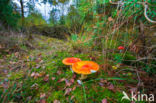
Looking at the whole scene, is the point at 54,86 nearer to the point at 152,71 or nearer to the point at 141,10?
the point at 152,71

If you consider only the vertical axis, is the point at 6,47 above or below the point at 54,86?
above

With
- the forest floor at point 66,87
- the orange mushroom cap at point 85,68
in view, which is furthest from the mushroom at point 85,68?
the forest floor at point 66,87

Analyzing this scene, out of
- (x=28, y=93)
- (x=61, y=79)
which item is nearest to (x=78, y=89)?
(x=61, y=79)

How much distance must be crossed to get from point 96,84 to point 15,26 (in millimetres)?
5657

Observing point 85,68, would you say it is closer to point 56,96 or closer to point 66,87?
point 66,87

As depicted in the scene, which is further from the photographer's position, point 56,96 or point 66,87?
point 66,87

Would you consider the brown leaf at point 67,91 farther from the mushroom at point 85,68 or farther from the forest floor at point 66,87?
the mushroom at point 85,68

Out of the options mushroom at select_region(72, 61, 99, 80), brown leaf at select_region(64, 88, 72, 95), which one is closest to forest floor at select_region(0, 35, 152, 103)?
brown leaf at select_region(64, 88, 72, 95)

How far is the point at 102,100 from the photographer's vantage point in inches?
42.2

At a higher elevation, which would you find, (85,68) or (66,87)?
(85,68)

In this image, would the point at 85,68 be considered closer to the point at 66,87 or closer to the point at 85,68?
the point at 85,68

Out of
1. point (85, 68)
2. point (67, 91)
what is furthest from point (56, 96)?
point (85, 68)

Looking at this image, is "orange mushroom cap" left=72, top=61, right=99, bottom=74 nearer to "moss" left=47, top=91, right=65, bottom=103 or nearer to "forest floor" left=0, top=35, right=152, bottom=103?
"forest floor" left=0, top=35, right=152, bottom=103

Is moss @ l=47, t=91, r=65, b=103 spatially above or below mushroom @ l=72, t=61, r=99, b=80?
below
